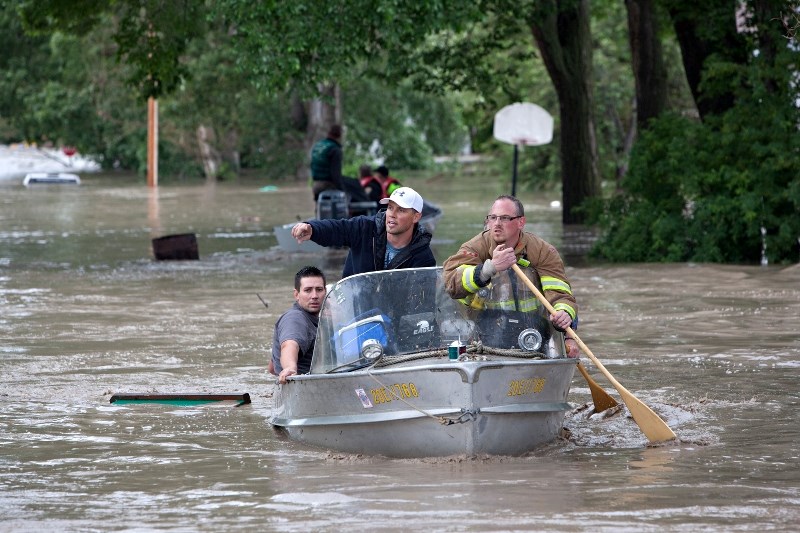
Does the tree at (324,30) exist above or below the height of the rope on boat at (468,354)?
above

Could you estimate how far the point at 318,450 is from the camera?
936cm

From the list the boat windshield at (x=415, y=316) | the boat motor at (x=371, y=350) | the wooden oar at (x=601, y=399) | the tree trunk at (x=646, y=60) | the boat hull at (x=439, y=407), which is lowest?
the wooden oar at (x=601, y=399)

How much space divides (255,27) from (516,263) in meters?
12.5

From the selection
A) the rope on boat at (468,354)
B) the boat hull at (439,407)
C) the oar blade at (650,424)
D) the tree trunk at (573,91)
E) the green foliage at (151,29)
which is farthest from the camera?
the tree trunk at (573,91)

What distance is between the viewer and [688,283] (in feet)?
61.5

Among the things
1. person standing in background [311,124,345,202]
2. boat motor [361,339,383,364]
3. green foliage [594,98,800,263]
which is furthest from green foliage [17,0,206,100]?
boat motor [361,339,383,364]

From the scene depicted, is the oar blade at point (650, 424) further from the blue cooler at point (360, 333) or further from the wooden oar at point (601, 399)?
the blue cooler at point (360, 333)

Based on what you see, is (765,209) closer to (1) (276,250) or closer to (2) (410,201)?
(1) (276,250)

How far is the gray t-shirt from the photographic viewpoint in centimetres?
965

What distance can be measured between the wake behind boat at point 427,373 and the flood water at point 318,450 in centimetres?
18

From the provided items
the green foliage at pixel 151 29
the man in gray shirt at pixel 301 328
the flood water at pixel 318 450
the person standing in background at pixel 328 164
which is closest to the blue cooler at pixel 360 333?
the man in gray shirt at pixel 301 328

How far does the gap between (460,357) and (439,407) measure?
1.16 ft

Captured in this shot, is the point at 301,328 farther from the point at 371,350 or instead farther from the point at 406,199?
the point at 406,199

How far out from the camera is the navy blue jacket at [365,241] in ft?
32.7
